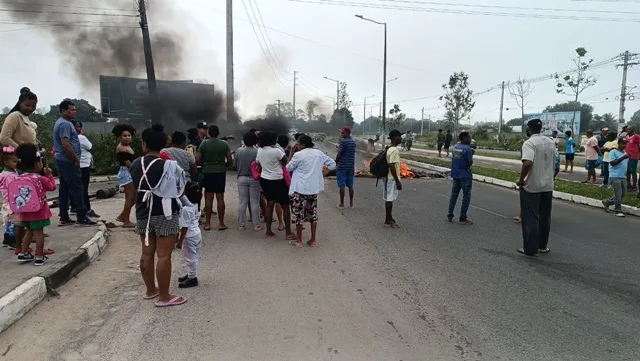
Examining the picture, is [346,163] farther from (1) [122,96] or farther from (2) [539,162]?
(1) [122,96]

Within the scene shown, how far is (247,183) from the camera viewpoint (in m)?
6.73

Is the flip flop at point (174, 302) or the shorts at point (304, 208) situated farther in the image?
the shorts at point (304, 208)

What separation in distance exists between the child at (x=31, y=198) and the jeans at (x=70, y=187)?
1417 millimetres

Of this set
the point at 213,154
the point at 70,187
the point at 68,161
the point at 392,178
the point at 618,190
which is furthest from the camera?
the point at 618,190

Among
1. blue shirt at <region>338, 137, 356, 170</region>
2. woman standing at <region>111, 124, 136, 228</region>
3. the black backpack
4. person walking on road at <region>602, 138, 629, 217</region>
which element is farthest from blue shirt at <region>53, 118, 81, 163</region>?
person walking on road at <region>602, 138, 629, 217</region>

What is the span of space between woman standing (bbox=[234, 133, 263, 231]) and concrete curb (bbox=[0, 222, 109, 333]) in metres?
2.13

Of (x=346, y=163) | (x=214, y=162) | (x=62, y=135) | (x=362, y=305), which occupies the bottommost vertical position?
(x=362, y=305)

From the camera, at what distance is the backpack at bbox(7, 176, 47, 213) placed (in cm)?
439

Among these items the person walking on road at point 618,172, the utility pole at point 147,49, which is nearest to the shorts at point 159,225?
the person walking on road at point 618,172

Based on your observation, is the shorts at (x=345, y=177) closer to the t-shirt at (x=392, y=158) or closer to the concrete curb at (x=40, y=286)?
the t-shirt at (x=392, y=158)

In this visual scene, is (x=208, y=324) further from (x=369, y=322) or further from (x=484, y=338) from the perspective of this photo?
(x=484, y=338)

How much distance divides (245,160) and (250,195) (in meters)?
0.54

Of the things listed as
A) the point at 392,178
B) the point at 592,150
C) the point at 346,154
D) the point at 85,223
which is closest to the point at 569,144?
the point at 592,150

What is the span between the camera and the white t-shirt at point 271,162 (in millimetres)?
6195
